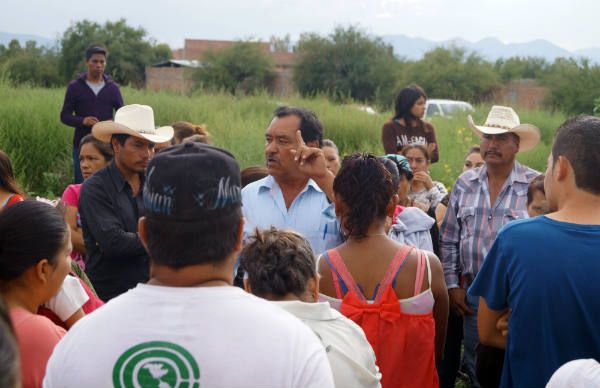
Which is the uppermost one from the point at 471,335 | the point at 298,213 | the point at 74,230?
the point at 298,213

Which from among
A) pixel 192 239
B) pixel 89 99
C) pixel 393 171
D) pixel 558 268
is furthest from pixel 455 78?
pixel 192 239

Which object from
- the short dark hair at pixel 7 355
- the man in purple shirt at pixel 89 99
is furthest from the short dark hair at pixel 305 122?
the man in purple shirt at pixel 89 99

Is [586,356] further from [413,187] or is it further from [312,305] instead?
[413,187]

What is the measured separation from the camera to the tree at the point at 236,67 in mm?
35500

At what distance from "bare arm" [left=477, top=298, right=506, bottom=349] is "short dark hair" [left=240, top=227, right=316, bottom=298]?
104 centimetres

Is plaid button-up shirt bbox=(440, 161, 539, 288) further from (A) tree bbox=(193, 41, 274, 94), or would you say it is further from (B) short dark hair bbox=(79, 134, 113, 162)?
(A) tree bbox=(193, 41, 274, 94)

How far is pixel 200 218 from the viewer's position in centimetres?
177

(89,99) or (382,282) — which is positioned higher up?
(89,99)

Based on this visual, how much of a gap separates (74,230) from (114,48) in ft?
122

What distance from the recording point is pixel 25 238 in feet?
8.38

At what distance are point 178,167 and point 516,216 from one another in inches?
129

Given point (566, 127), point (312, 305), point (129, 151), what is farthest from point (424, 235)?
point (129, 151)

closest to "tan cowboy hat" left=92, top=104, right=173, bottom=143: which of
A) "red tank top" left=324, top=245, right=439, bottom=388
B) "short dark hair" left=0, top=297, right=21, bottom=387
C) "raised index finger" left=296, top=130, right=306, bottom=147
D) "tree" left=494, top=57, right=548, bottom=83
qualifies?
"raised index finger" left=296, top=130, right=306, bottom=147

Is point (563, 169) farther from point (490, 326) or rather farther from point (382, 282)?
point (382, 282)
